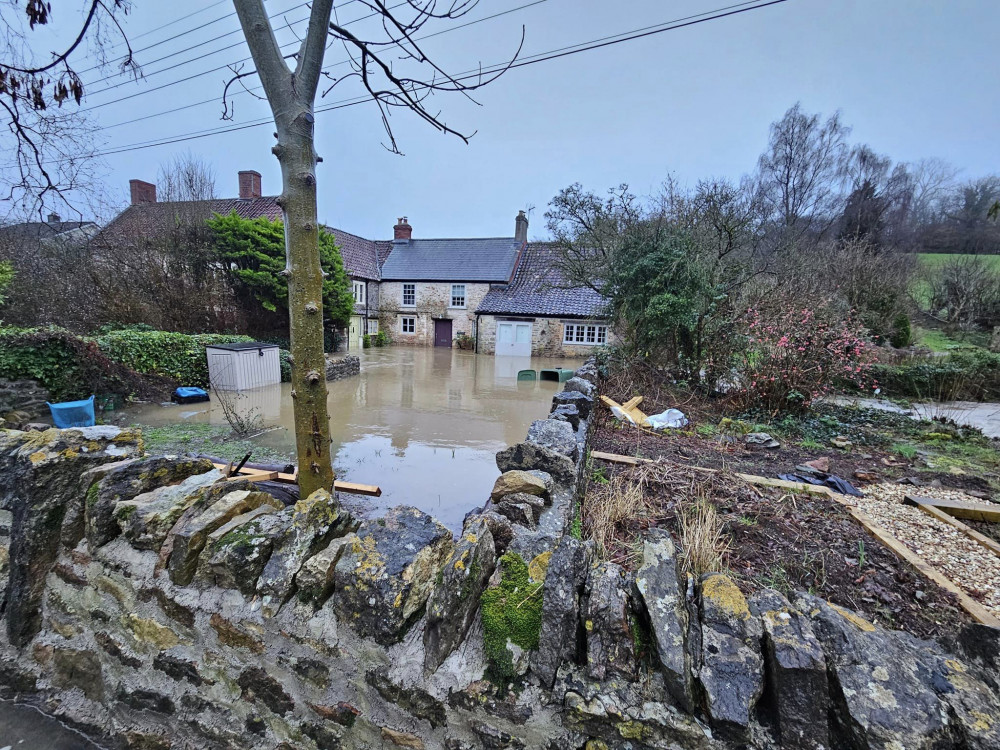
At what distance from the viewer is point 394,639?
143 cm

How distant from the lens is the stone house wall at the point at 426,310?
82.1 ft

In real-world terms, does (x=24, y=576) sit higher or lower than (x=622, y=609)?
lower

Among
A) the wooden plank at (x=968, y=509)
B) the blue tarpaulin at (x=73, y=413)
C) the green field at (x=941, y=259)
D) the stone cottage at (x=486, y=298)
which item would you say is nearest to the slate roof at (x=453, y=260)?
the stone cottage at (x=486, y=298)

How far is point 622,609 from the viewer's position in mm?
1289

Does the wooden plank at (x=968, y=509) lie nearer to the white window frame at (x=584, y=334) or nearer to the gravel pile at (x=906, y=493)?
the gravel pile at (x=906, y=493)

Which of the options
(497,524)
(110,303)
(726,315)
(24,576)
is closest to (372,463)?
(24,576)

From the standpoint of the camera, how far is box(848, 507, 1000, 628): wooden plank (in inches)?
104

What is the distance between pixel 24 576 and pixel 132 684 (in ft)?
2.65

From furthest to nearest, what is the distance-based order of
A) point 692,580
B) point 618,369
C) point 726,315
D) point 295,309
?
point 618,369, point 726,315, point 295,309, point 692,580

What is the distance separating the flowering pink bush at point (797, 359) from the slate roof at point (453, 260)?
18424 mm

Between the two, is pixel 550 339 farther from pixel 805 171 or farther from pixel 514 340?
pixel 805 171

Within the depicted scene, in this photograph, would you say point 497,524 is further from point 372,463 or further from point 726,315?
point 726,315

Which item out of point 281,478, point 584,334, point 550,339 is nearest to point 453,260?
point 550,339

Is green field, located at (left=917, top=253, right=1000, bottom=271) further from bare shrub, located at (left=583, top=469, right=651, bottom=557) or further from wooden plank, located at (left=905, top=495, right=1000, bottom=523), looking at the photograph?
bare shrub, located at (left=583, top=469, right=651, bottom=557)
